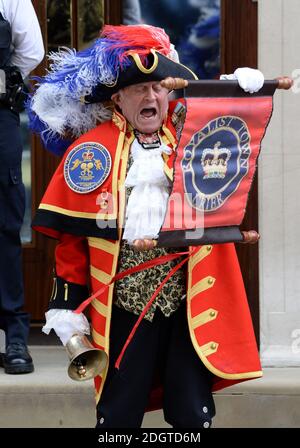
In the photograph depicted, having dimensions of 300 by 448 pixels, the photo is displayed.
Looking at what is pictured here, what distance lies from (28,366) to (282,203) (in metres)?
1.58

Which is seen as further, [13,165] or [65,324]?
[13,165]

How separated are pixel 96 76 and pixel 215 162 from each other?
1.83 ft

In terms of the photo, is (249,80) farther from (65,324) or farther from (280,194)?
(280,194)

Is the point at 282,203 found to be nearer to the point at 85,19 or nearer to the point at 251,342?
the point at 85,19

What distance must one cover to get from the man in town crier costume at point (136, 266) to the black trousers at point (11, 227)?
150 cm

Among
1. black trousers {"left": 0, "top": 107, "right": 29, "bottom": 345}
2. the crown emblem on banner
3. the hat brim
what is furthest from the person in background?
the crown emblem on banner

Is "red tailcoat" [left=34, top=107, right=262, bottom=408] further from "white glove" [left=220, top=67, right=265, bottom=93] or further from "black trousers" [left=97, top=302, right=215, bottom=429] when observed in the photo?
"white glove" [left=220, top=67, right=265, bottom=93]

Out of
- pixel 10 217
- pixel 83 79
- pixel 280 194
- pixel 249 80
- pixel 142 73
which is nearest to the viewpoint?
pixel 249 80

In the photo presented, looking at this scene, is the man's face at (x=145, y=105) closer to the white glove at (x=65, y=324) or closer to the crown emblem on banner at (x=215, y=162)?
the crown emblem on banner at (x=215, y=162)

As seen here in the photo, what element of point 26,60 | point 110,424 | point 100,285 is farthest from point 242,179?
point 26,60

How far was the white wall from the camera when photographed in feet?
20.5

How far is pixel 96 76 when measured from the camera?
4273mm

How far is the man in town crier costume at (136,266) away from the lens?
4.21 meters

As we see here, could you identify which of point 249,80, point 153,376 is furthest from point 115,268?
point 249,80
